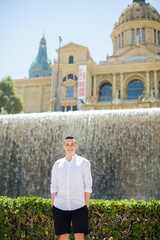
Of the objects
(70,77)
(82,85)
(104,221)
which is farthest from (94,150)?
(70,77)

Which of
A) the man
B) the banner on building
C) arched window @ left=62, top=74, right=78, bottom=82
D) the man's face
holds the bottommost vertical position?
the man

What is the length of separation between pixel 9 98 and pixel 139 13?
3033 centimetres

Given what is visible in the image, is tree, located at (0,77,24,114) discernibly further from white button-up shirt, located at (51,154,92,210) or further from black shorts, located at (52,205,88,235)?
black shorts, located at (52,205,88,235)

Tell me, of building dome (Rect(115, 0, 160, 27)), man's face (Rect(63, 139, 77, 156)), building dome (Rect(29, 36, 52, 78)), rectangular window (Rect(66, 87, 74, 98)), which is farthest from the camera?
building dome (Rect(29, 36, 52, 78))

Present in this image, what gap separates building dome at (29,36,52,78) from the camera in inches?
2597

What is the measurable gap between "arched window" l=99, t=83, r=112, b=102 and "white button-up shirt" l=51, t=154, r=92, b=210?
3195 centimetres

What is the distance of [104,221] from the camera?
3494 mm

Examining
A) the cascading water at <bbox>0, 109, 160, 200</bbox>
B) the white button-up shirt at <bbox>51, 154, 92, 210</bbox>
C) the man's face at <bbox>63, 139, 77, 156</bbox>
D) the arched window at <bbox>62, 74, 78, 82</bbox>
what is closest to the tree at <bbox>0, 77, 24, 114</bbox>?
the arched window at <bbox>62, 74, 78, 82</bbox>

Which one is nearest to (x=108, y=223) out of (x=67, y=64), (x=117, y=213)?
(x=117, y=213)

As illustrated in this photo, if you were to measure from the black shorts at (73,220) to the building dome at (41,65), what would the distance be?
211 feet

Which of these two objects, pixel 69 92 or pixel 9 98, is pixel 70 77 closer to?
pixel 69 92

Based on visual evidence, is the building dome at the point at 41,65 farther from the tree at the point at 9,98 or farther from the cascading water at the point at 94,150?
the cascading water at the point at 94,150

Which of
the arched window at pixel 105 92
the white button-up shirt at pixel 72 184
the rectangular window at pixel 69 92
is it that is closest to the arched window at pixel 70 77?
the rectangular window at pixel 69 92

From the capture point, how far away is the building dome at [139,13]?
43.0 meters
